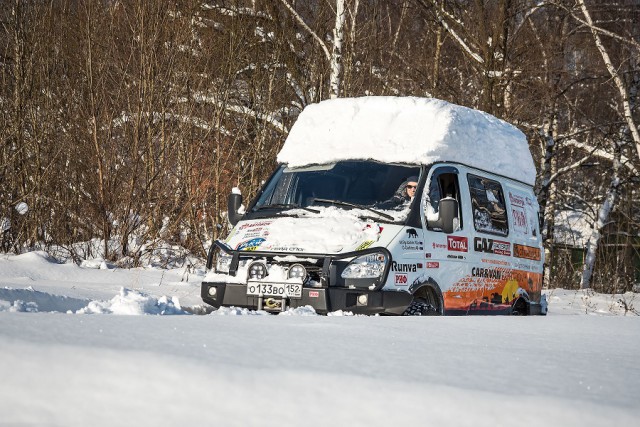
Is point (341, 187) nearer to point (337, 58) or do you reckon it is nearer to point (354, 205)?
point (354, 205)

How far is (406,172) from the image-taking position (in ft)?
27.3

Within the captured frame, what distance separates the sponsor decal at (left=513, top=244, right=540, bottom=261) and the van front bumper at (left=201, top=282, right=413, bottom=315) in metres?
2.46

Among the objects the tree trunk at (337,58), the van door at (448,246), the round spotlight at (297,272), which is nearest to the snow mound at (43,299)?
the round spotlight at (297,272)

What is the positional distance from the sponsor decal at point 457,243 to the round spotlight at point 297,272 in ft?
5.26

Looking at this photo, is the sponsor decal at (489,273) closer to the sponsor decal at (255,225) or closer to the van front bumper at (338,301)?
the van front bumper at (338,301)

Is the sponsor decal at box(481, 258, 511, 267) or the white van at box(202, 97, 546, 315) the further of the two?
the sponsor decal at box(481, 258, 511, 267)

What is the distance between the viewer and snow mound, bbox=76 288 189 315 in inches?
250

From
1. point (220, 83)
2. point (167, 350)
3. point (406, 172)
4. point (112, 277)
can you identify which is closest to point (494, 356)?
point (167, 350)

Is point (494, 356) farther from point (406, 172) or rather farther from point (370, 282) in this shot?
point (406, 172)

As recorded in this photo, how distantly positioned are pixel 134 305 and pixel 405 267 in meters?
2.28

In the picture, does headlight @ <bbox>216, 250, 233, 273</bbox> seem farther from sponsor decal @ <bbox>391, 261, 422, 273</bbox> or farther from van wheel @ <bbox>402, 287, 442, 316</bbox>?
van wheel @ <bbox>402, 287, 442, 316</bbox>

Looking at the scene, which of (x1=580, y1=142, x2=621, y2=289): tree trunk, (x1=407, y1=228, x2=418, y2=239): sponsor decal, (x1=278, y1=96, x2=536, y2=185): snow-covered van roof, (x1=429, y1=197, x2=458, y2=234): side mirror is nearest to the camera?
(x1=407, y1=228, x2=418, y2=239): sponsor decal

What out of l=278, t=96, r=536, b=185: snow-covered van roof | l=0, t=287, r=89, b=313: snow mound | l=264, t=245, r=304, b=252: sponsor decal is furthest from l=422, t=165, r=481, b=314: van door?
l=0, t=287, r=89, b=313: snow mound

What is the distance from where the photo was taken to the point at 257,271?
7605 millimetres
